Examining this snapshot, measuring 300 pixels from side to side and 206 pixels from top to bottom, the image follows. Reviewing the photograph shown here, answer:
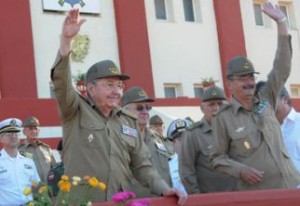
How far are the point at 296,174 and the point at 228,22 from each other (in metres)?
13.5

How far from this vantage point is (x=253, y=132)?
541 cm

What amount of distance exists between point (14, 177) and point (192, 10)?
1176 centimetres

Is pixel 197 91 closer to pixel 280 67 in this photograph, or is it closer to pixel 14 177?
pixel 14 177

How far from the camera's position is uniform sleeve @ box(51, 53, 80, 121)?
174 inches

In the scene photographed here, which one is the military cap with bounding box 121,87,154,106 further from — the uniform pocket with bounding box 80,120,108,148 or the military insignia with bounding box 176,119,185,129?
the uniform pocket with bounding box 80,120,108,148

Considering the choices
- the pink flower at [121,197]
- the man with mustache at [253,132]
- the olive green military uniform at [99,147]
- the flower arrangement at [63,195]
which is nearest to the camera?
the flower arrangement at [63,195]

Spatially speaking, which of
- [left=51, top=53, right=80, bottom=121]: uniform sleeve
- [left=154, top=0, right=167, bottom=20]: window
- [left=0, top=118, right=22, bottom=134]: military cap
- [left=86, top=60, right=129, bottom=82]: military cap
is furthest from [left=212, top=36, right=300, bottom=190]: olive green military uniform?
[left=154, top=0, right=167, bottom=20]: window

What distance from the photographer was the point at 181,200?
13.9 ft

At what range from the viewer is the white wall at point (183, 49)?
56.6ft

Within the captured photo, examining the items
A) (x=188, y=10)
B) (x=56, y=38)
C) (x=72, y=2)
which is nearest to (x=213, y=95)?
(x=56, y=38)

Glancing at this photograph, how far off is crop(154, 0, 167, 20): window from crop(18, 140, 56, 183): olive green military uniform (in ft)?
28.6

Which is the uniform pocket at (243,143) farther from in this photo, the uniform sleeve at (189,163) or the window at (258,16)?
the window at (258,16)

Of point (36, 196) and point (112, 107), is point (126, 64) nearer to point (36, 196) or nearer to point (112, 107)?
point (112, 107)

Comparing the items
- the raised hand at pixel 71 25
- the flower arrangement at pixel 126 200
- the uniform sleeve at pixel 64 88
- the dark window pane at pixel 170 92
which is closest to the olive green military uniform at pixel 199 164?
the uniform sleeve at pixel 64 88
